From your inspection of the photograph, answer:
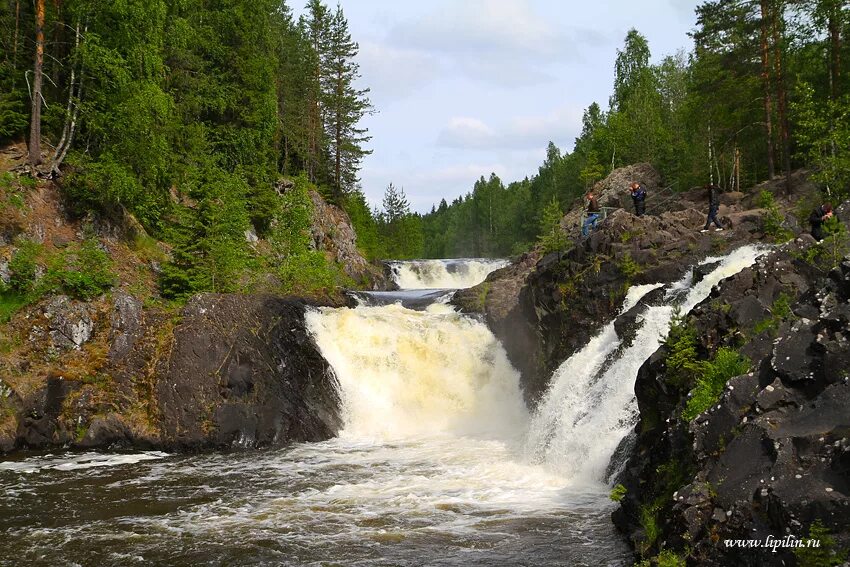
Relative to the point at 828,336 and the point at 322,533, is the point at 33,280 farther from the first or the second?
the point at 828,336

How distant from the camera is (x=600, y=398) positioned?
13719mm

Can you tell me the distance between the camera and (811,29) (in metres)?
27.8

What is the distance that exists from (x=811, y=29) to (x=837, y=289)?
24848mm

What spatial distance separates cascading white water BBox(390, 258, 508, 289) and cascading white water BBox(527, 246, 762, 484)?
26.7m

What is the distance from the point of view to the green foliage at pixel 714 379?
28.6 ft

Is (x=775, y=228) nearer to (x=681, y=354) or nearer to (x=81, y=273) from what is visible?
(x=681, y=354)

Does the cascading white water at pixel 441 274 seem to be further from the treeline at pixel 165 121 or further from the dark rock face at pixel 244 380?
the dark rock face at pixel 244 380

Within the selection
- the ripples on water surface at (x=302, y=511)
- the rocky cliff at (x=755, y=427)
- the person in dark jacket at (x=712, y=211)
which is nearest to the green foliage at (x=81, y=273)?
the ripples on water surface at (x=302, y=511)

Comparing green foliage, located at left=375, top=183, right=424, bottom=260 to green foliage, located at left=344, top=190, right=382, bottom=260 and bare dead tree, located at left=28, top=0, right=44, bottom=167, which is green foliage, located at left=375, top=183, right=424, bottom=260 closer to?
green foliage, located at left=344, top=190, right=382, bottom=260

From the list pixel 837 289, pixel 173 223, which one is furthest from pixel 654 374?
pixel 173 223

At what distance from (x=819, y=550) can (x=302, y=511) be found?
28.0 feet

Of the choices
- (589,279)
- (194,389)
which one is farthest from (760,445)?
(194,389)

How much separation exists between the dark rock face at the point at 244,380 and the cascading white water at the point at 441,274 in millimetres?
22091

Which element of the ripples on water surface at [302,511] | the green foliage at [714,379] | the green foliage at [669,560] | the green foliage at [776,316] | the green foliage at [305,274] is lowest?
the ripples on water surface at [302,511]
